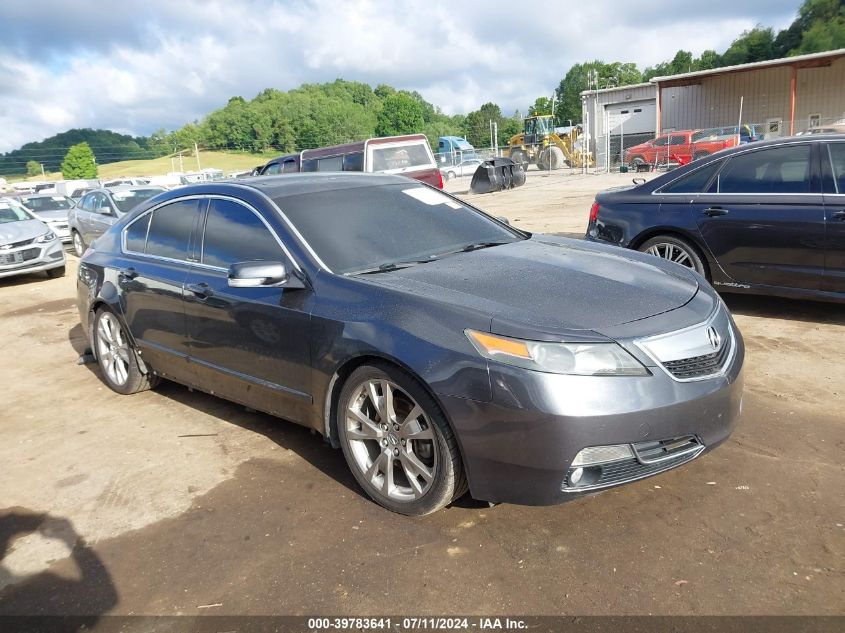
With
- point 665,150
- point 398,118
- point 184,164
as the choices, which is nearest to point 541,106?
point 398,118

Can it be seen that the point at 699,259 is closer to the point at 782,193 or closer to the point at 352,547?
the point at 782,193

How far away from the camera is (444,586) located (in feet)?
8.92

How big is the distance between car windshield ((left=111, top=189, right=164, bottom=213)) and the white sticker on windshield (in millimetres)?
9585

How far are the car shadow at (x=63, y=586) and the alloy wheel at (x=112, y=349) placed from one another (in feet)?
6.55

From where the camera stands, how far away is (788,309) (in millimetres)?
6430

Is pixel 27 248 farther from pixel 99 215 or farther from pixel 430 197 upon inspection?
pixel 430 197

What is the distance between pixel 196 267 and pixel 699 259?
14.6 ft

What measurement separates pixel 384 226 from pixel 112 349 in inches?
106

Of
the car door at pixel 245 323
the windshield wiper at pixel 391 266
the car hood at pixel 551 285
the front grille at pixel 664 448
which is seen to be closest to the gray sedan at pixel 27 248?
the car door at pixel 245 323

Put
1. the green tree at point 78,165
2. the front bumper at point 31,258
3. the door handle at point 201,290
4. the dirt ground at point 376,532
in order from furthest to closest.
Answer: the green tree at point 78,165, the front bumper at point 31,258, the door handle at point 201,290, the dirt ground at point 376,532

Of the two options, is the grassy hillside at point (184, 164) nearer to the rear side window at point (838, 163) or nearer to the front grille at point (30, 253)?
the front grille at point (30, 253)

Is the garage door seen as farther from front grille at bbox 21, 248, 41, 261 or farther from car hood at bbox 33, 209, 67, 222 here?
front grille at bbox 21, 248, 41, 261

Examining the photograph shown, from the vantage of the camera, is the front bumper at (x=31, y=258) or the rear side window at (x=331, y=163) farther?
the rear side window at (x=331, y=163)

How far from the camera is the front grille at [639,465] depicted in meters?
2.80
